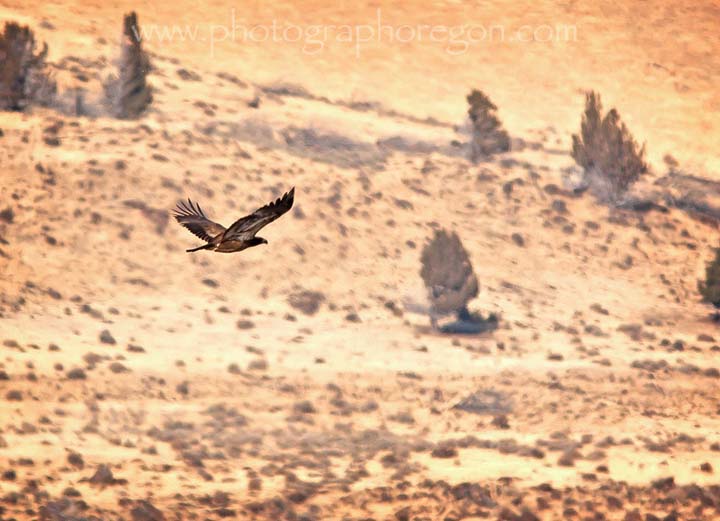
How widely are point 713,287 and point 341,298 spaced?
1103cm

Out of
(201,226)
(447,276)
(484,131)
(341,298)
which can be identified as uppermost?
(201,226)

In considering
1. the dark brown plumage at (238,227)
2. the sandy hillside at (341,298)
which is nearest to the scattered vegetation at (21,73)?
the sandy hillside at (341,298)

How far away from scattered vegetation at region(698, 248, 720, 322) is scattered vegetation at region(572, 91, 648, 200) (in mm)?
6790

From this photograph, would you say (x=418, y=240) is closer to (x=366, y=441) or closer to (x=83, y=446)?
(x=366, y=441)

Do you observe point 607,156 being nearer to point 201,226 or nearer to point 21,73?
point 21,73

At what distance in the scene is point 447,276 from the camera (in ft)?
131

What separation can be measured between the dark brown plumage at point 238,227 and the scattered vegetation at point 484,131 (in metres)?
34.8

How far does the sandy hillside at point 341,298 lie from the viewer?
28.5 metres

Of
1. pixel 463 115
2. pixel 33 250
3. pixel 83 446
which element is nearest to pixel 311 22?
pixel 463 115

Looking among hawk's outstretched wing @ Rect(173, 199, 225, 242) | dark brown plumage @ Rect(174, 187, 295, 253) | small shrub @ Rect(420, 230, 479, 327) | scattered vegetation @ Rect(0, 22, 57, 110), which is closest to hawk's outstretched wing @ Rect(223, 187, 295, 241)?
dark brown plumage @ Rect(174, 187, 295, 253)

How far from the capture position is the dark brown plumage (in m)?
12.2

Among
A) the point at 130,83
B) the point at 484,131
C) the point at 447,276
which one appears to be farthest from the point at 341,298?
the point at 484,131

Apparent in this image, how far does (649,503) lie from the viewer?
27812mm

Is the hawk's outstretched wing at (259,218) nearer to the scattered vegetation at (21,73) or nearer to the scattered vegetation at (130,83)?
the scattered vegetation at (21,73)
